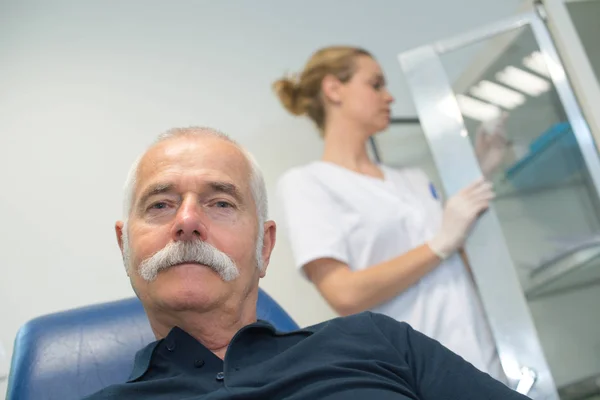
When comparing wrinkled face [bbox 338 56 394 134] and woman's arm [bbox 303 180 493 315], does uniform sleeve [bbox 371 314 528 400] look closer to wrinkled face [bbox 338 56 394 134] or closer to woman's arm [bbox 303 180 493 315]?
woman's arm [bbox 303 180 493 315]

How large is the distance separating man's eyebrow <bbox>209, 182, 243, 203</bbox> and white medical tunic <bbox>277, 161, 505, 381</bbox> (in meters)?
0.40

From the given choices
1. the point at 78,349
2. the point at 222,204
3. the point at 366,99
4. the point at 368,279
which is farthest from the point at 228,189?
the point at 366,99

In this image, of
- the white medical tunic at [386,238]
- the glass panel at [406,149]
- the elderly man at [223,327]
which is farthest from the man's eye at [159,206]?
the glass panel at [406,149]

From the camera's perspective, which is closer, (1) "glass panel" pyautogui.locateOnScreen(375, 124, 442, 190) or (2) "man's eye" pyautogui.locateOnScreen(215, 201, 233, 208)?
(2) "man's eye" pyautogui.locateOnScreen(215, 201, 233, 208)

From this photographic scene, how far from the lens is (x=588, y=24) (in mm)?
1487

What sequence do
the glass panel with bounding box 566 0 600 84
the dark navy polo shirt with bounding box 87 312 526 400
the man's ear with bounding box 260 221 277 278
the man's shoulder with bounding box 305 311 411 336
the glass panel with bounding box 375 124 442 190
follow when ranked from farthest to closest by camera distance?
the glass panel with bounding box 375 124 442 190, the glass panel with bounding box 566 0 600 84, the man's ear with bounding box 260 221 277 278, the man's shoulder with bounding box 305 311 411 336, the dark navy polo shirt with bounding box 87 312 526 400

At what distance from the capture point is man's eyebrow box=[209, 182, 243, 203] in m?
0.93

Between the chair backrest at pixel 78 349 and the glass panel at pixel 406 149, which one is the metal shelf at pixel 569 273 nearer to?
the glass panel at pixel 406 149

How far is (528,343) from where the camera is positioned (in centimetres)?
127

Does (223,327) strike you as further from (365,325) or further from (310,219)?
(310,219)

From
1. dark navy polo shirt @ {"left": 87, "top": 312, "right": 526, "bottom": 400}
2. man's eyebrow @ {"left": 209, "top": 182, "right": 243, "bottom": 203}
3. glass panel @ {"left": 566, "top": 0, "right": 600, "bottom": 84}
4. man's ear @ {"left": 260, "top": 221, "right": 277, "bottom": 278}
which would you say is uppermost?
glass panel @ {"left": 566, "top": 0, "right": 600, "bottom": 84}

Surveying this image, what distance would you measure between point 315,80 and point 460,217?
60 centimetres

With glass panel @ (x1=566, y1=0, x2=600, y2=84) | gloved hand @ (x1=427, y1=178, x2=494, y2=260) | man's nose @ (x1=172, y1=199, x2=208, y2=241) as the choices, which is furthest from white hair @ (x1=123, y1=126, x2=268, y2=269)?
glass panel @ (x1=566, y1=0, x2=600, y2=84)

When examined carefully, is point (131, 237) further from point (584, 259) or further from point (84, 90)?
point (584, 259)
